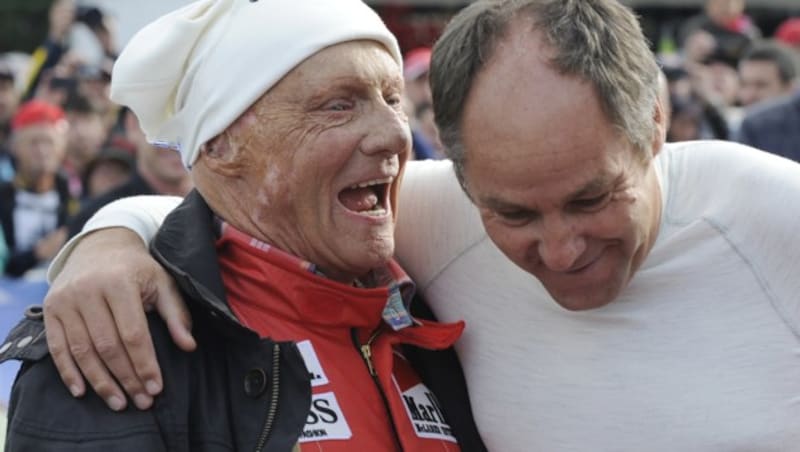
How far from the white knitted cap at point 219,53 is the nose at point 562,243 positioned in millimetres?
641

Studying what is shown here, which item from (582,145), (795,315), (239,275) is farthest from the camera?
(239,275)

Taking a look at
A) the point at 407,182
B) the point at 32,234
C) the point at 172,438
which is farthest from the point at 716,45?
the point at 172,438

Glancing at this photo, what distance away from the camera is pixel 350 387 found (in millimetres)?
2830

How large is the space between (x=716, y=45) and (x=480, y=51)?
993 cm

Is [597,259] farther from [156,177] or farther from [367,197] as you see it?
[156,177]

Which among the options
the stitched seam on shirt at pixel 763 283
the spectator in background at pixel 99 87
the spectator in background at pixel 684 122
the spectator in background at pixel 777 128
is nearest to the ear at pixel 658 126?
the stitched seam on shirt at pixel 763 283

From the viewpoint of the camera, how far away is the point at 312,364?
2.81 m

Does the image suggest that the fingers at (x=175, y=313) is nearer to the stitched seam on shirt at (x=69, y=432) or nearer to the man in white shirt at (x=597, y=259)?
the man in white shirt at (x=597, y=259)

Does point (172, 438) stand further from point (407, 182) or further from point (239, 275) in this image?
point (407, 182)

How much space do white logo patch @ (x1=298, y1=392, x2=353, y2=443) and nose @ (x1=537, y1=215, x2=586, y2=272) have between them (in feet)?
1.84

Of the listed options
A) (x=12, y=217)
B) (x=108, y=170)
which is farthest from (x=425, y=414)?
(x=12, y=217)

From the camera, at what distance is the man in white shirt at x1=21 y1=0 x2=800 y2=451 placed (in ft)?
8.36

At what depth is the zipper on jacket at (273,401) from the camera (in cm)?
262

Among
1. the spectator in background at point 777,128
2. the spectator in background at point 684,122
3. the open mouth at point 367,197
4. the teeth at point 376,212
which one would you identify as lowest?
the spectator in background at point 684,122
